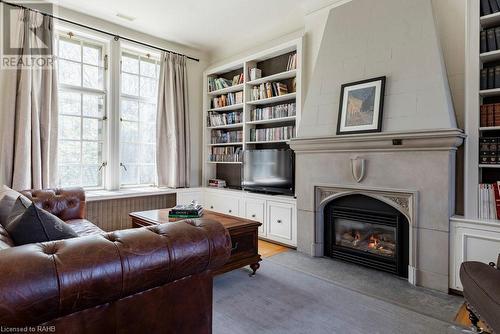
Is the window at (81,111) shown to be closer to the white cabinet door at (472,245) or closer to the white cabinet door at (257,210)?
the white cabinet door at (257,210)

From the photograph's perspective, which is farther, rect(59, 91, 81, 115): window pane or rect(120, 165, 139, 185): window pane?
rect(120, 165, 139, 185): window pane

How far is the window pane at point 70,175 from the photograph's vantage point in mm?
3861

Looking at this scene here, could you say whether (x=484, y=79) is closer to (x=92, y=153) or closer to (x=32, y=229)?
(x=32, y=229)

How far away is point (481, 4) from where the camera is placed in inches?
93.1

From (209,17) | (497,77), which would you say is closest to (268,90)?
(209,17)

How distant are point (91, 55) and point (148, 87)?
90 cm

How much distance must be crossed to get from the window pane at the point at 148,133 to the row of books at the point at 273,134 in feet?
5.44

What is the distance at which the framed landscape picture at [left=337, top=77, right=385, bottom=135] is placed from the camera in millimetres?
2809

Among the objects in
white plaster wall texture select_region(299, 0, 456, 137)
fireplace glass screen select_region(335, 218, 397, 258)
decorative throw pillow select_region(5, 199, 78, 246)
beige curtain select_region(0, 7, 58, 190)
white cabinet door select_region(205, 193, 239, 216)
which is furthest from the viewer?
white cabinet door select_region(205, 193, 239, 216)

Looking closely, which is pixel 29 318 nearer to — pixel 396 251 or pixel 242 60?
pixel 396 251

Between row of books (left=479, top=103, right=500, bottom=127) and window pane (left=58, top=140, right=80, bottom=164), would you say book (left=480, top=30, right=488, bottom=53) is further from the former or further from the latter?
window pane (left=58, top=140, right=80, bottom=164)

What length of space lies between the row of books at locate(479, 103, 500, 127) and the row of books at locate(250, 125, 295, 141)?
1.99 m

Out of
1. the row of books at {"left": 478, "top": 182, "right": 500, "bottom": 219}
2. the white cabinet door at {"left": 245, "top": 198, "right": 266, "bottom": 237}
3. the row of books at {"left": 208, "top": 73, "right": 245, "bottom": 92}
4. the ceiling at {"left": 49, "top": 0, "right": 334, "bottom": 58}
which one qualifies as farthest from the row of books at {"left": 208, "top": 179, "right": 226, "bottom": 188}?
the row of books at {"left": 478, "top": 182, "right": 500, "bottom": 219}

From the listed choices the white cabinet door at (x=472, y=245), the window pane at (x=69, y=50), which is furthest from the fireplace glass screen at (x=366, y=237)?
the window pane at (x=69, y=50)
